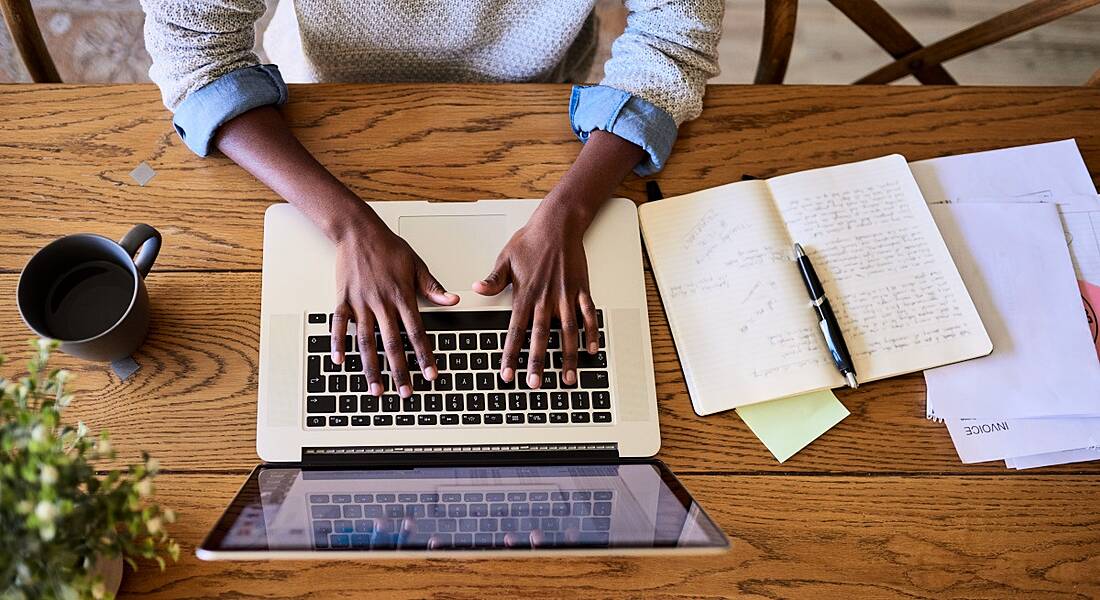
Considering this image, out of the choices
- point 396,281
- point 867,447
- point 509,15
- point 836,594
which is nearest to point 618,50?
point 509,15

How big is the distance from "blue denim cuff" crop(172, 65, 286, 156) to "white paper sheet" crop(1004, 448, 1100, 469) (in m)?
0.85

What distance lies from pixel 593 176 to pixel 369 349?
295 millimetres

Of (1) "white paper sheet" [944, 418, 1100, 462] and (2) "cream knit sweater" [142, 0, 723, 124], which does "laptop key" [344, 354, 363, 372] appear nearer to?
(2) "cream knit sweater" [142, 0, 723, 124]

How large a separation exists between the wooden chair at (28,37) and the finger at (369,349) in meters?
0.48

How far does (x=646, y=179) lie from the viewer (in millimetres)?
851

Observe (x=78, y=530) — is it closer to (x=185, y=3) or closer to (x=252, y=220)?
(x=252, y=220)

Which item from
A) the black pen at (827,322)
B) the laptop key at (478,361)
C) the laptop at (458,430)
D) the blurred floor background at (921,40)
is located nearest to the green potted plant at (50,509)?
the laptop at (458,430)

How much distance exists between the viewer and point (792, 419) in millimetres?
760

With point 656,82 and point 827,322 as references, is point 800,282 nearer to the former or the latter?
point 827,322

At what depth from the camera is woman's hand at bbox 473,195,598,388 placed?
74cm

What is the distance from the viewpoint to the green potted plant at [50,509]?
44 cm

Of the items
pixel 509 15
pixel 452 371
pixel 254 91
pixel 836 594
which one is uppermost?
pixel 509 15

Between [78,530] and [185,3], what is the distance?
1.65 feet

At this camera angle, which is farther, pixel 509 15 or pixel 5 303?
pixel 509 15
